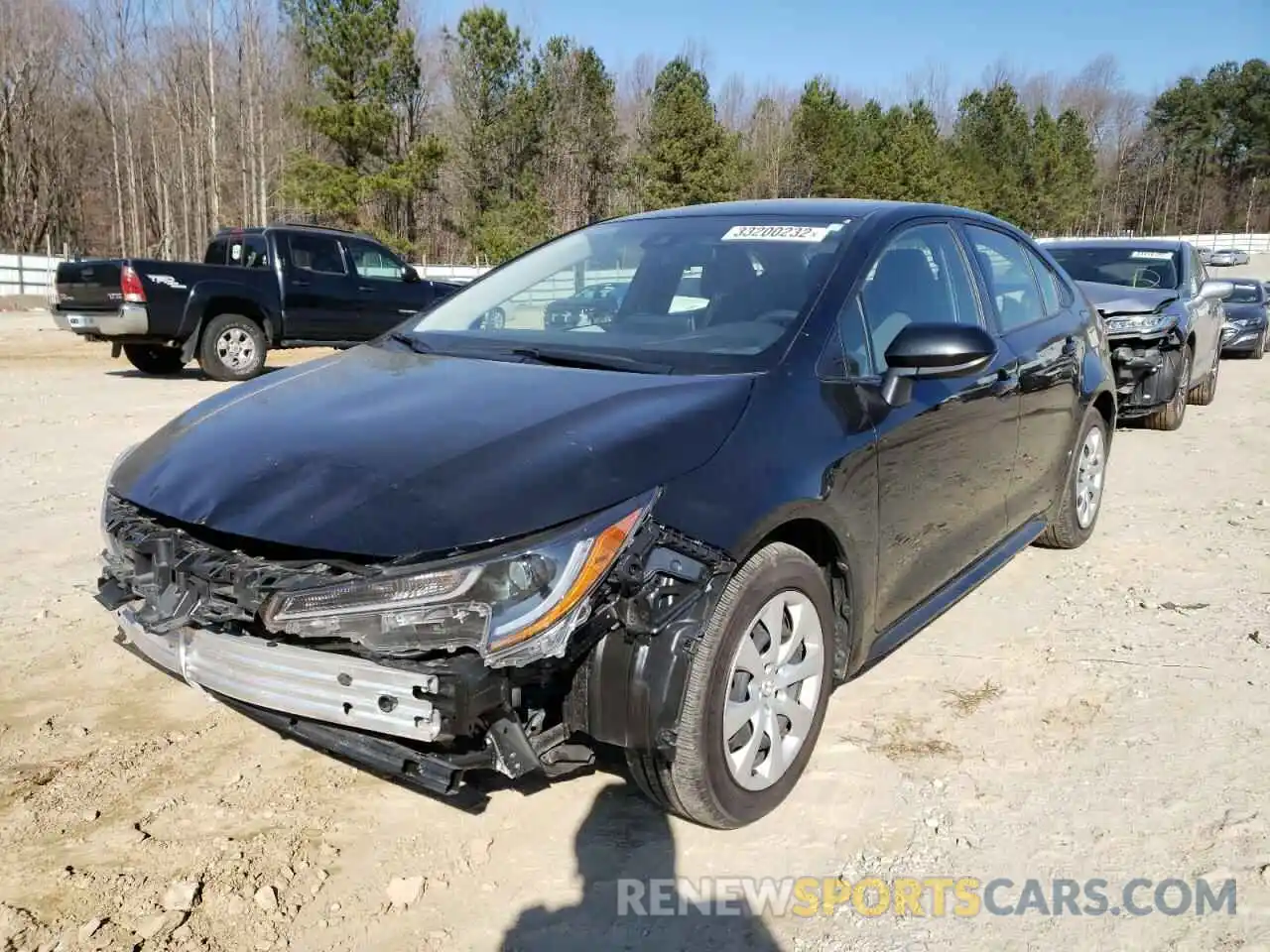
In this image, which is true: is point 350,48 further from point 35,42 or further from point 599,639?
point 599,639

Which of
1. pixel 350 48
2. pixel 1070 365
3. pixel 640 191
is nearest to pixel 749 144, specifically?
pixel 640 191

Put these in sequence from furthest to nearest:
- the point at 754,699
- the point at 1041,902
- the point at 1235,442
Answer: the point at 1235,442, the point at 754,699, the point at 1041,902

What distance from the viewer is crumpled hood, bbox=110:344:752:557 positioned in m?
2.31

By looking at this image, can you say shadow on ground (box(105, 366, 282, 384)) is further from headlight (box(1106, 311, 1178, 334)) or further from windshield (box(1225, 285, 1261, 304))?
windshield (box(1225, 285, 1261, 304))

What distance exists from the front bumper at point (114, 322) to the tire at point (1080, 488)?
966cm

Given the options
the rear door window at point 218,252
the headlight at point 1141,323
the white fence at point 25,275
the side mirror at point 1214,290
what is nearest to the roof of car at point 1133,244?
the side mirror at point 1214,290

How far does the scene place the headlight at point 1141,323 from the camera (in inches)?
317

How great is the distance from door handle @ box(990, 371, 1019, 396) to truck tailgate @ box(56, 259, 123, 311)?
10.0 metres

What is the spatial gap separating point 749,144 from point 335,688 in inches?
2408

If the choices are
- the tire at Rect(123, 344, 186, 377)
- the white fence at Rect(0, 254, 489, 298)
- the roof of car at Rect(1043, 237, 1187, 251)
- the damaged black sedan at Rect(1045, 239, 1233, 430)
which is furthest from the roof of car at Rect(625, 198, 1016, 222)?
the white fence at Rect(0, 254, 489, 298)

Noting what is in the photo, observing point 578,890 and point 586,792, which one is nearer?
point 578,890

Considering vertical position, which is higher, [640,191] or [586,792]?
[640,191]

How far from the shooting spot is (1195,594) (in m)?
4.65

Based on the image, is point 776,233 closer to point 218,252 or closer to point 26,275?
point 218,252
